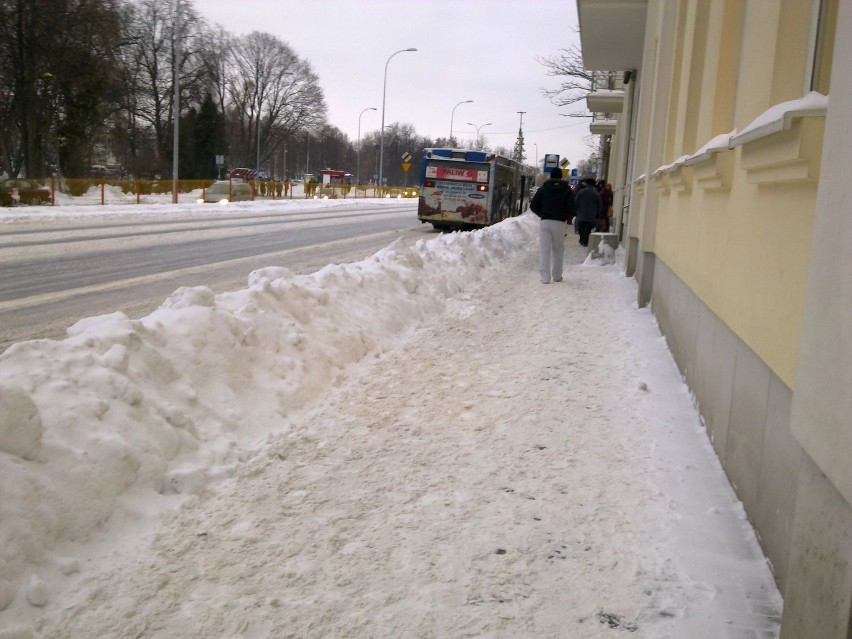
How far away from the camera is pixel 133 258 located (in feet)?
45.8

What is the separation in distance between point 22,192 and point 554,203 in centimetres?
2136

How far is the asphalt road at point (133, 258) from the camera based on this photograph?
889 centimetres

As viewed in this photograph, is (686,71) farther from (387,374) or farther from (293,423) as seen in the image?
(293,423)

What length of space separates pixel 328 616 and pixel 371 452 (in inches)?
68.1

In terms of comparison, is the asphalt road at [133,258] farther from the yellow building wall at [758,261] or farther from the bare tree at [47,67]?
the bare tree at [47,67]

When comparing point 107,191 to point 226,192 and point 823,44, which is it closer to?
point 226,192

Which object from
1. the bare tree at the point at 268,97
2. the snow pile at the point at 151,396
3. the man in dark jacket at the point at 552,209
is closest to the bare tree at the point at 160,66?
the bare tree at the point at 268,97

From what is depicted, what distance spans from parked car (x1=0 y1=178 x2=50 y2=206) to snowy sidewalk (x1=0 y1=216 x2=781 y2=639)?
78.8 ft

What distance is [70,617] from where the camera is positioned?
289 cm

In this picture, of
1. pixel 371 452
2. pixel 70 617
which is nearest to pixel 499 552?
pixel 371 452

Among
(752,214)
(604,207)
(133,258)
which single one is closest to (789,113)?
(752,214)

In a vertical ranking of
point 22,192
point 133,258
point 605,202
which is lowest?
point 133,258

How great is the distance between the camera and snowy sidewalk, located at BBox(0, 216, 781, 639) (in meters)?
2.95

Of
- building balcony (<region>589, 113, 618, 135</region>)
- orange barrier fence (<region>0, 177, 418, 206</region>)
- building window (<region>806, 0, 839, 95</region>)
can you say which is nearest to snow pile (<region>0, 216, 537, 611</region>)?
building window (<region>806, 0, 839, 95</region>)
